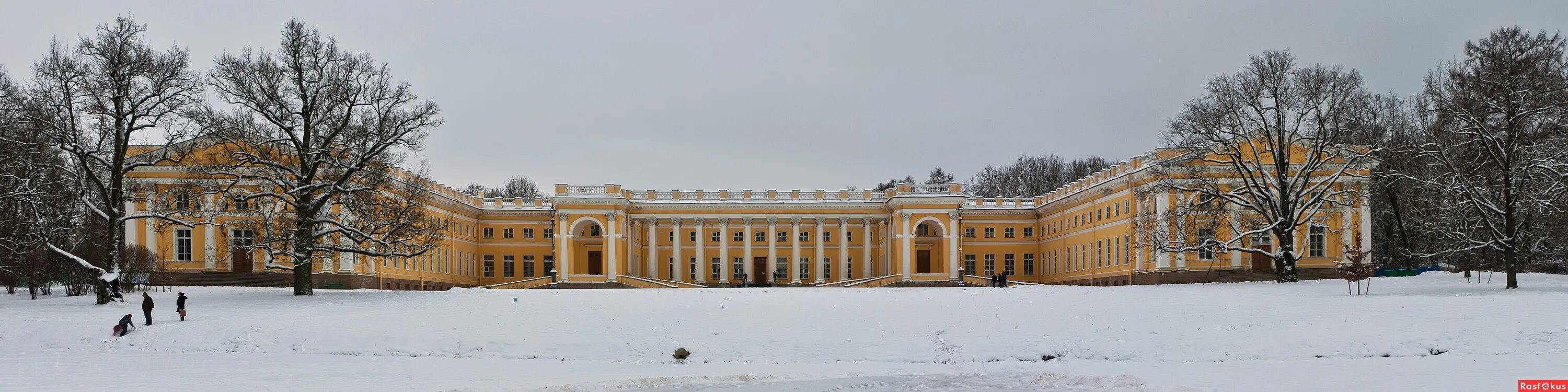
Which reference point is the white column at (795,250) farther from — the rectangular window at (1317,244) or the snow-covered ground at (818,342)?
the snow-covered ground at (818,342)

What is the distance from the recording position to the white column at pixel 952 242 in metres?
70.0

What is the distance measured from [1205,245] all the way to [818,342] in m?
21.6

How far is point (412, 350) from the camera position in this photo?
1074 inches

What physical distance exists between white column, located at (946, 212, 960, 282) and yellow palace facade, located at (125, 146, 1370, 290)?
0.10m

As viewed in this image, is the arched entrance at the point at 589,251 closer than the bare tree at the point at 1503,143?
No

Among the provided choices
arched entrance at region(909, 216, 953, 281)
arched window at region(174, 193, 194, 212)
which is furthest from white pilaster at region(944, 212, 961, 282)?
arched window at region(174, 193, 194, 212)

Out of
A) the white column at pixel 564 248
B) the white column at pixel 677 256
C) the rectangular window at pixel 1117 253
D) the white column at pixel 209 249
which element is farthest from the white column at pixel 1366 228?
the white column at pixel 209 249

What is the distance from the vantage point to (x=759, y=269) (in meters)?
79.3

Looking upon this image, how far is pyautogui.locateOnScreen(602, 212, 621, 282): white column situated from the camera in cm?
6750

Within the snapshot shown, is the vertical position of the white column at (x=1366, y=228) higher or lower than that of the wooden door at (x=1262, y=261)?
higher

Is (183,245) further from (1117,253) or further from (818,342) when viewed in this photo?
(1117,253)

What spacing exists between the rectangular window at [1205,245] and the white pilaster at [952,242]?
17.6 metres

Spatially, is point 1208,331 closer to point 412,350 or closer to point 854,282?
point 412,350

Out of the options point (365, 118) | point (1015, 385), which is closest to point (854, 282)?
point (365, 118)
